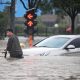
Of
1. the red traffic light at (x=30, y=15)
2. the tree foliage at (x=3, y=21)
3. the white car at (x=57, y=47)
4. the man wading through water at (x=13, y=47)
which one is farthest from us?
the tree foliage at (x=3, y=21)

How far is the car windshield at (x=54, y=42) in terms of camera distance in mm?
18656

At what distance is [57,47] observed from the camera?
18391 mm

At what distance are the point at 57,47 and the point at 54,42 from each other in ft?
1.92

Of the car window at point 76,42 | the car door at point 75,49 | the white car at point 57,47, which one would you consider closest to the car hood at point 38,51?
the white car at point 57,47

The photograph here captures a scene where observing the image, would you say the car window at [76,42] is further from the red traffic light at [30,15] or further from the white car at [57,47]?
the red traffic light at [30,15]

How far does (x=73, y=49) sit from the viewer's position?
18.5 m

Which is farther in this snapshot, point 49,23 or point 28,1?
point 49,23

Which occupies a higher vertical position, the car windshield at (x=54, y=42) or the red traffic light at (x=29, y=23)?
the red traffic light at (x=29, y=23)

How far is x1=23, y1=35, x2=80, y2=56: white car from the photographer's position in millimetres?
17906

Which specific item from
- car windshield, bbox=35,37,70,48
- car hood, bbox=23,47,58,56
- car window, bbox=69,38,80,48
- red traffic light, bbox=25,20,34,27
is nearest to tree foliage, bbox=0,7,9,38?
red traffic light, bbox=25,20,34,27

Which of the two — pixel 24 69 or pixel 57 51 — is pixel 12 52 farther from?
pixel 24 69

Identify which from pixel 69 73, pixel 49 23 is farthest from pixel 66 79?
pixel 49 23

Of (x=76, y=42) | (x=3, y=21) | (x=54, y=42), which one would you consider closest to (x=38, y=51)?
(x=54, y=42)

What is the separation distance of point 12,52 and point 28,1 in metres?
34.6
